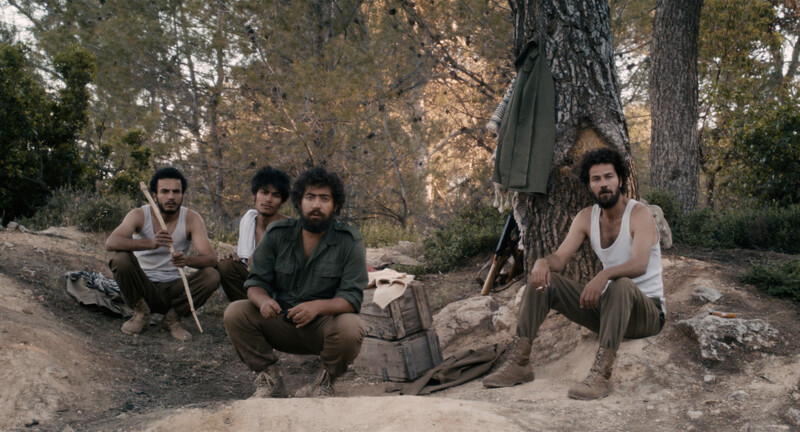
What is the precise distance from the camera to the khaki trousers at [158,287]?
16.4 feet

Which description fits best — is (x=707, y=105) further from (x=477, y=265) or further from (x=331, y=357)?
(x=331, y=357)

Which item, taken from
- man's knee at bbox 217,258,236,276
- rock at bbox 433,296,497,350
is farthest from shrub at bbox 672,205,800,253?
man's knee at bbox 217,258,236,276

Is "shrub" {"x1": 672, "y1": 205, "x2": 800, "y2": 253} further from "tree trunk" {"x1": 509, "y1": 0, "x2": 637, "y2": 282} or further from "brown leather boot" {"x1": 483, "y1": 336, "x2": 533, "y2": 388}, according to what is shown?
"brown leather boot" {"x1": 483, "y1": 336, "x2": 533, "y2": 388}

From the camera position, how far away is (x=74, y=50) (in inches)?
344

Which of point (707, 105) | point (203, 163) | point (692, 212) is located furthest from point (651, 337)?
point (203, 163)

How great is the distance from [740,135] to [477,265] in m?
3.95

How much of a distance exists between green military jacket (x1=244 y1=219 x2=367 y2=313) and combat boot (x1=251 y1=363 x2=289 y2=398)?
41 centimetres

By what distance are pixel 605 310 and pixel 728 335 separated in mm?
781

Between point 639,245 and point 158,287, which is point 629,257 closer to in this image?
point 639,245

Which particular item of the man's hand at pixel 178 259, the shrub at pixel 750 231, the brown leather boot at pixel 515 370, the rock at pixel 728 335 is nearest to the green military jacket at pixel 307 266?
the brown leather boot at pixel 515 370

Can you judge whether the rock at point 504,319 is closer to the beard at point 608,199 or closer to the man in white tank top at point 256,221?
the beard at point 608,199

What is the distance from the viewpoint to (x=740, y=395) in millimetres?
3314

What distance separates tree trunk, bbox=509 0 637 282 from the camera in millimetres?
4742

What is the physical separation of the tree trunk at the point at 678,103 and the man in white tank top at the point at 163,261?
600 centimetres
